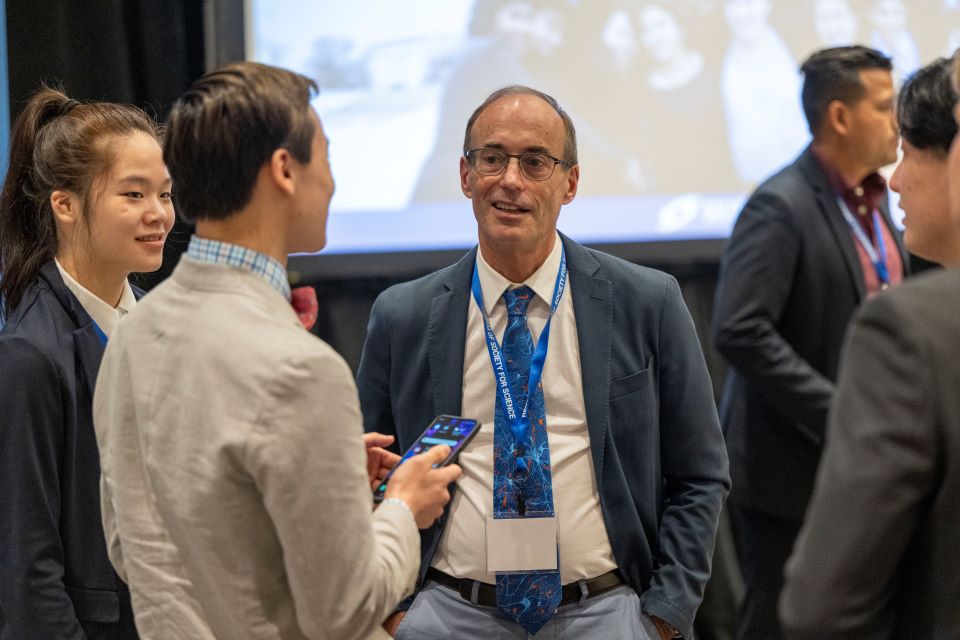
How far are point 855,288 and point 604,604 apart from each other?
1596 millimetres

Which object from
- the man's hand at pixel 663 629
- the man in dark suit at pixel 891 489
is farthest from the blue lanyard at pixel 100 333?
the man in dark suit at pixel 891 489

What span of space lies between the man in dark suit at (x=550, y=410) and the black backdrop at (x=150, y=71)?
88.6 inches

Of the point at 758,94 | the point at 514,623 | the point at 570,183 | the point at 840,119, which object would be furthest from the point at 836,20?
the point at 514,623

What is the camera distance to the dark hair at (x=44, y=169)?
2189 millimetres

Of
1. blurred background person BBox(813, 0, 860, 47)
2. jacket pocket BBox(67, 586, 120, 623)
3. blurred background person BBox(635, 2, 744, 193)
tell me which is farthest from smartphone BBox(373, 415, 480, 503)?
blurred background person BBox(813, 0, 860, 47)

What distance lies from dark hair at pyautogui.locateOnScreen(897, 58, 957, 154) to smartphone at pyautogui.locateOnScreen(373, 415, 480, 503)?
87 centimetres

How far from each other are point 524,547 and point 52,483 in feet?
2.96

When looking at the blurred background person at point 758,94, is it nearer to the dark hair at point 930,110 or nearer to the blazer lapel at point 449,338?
the blazer lapel at point 449,338

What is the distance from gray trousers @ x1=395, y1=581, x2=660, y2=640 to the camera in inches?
83.1

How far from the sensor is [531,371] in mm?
2191

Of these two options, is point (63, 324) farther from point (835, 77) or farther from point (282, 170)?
point (835, 77)

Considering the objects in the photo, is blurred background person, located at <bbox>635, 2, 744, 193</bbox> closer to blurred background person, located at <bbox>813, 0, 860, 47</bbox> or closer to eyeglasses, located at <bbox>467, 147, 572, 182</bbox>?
blurred background person, located at <bbox>813, 0, 860, 47</bbox>

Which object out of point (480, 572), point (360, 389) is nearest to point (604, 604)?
point (480, 572)

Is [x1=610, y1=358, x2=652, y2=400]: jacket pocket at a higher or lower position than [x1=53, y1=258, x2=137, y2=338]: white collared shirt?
lower
